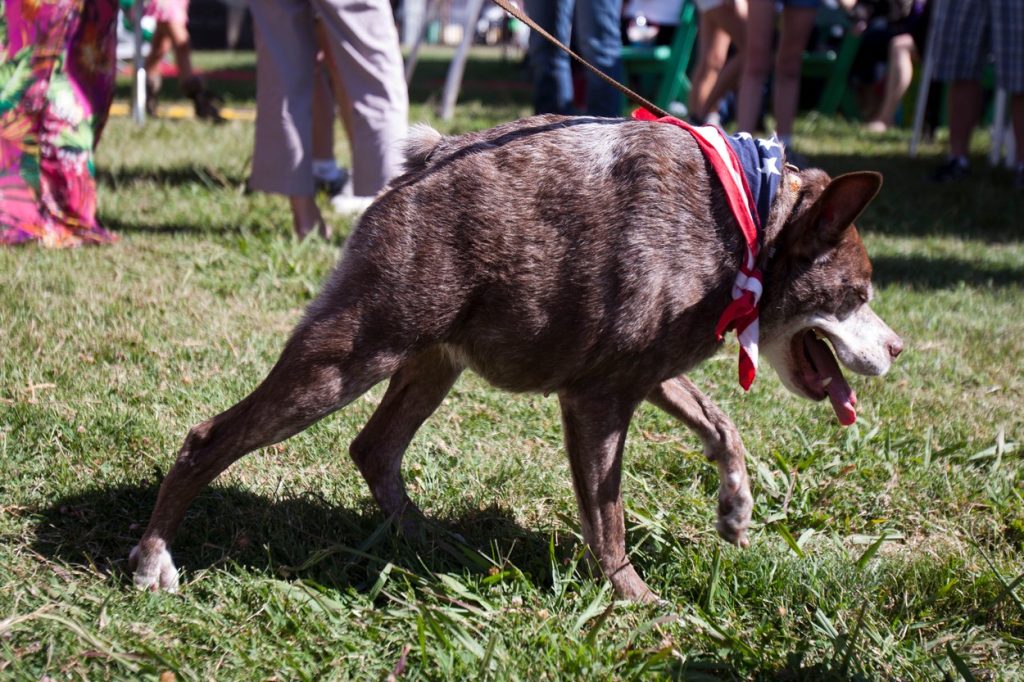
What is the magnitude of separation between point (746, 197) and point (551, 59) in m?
4.74

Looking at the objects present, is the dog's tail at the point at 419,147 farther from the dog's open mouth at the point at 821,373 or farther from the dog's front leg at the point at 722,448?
the dog's open mouth at the point at 821,373

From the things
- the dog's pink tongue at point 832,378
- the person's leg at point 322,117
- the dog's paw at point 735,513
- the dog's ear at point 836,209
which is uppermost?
the dog's ear at point 836,209

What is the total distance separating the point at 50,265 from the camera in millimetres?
4910

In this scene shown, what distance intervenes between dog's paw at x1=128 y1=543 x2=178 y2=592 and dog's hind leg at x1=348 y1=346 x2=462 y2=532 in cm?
67

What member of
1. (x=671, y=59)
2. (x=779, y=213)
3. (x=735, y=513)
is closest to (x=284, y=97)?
(x=779, y=213)

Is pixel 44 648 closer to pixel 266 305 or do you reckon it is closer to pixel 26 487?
pixel 26 487

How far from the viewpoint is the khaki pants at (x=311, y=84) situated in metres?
4.98

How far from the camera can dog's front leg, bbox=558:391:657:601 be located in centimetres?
275

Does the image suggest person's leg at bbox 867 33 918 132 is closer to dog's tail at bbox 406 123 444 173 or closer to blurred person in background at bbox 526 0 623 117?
blurred person in background at bbox 526 0 623 117

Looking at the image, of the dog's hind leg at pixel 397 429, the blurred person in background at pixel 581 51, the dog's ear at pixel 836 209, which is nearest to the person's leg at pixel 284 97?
the blurred person in background at pixel 581 51

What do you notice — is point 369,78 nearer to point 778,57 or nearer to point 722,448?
point 722,448

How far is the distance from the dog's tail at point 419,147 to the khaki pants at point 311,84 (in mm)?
2071

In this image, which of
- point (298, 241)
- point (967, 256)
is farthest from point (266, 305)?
point (967, 256)

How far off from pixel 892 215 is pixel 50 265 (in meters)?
5.75
